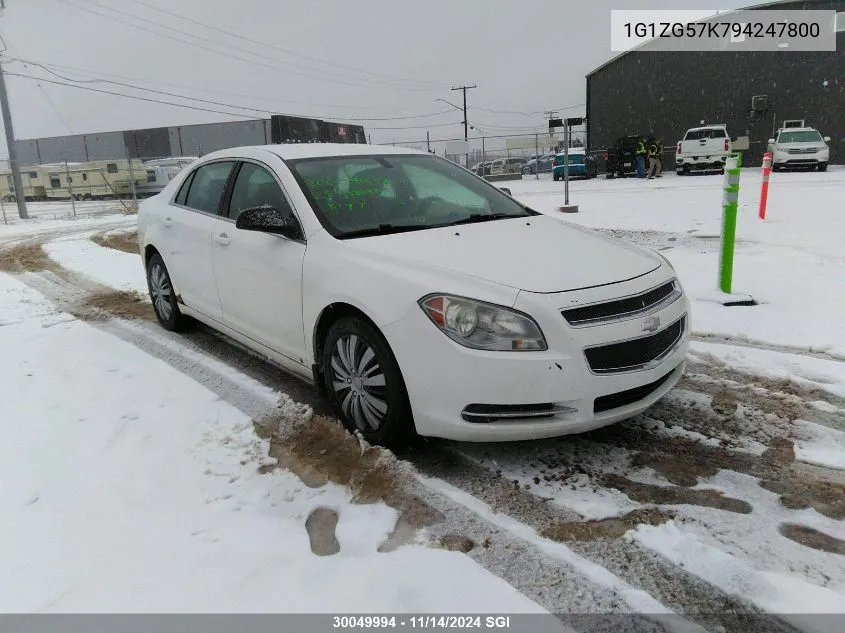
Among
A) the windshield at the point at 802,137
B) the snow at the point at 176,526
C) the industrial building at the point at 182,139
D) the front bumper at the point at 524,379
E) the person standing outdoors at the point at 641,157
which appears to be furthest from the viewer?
the industrial building at the point at 182,139

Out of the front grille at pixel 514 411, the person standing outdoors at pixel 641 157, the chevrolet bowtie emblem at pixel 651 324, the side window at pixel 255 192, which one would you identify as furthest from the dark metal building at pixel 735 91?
the front grille at pixel 514 411

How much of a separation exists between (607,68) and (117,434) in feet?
132

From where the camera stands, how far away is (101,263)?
9.12 metres

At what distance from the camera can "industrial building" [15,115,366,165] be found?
92.3 feet

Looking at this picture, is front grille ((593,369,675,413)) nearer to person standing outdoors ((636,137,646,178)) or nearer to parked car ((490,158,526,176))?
person standing outdoors ((636,137,646,178))

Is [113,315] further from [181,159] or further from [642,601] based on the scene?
[181,159]

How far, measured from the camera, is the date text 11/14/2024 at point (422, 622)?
2.02 meters

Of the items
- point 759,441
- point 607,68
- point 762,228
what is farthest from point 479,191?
point 607,68

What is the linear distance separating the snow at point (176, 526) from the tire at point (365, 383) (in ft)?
1.31

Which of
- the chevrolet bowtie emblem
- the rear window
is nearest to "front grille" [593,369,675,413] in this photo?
the chevrolet bowtie emblem

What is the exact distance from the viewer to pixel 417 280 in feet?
9.30

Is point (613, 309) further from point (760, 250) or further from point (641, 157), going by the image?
point (641, 157)

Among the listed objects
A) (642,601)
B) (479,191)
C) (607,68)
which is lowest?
(642,601)

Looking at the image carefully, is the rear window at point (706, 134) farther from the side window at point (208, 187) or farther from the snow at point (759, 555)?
the snow at point (759, 555)
